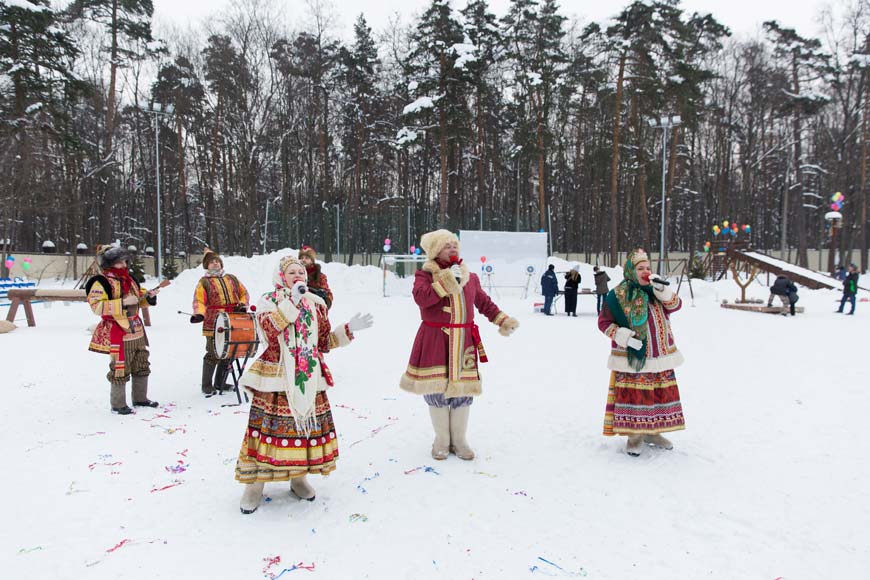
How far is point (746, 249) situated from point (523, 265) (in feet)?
34.0

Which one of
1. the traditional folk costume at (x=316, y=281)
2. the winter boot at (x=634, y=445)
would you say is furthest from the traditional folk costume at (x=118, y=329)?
the winter boot at (x=634, y=445)

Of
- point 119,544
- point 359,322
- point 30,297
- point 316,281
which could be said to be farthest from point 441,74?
point 119,544

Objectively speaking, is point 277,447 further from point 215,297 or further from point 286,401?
point 215,297

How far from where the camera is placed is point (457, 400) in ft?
13.5

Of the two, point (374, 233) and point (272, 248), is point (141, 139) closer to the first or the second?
point (272, 248)

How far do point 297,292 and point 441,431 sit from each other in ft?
5.71

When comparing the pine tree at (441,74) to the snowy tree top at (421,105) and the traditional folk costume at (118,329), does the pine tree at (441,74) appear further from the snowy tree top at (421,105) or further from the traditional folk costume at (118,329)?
the traditional folk costume at (118,329)

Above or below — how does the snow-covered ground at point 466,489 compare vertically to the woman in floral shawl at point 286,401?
below

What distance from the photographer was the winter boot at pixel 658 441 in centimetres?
437

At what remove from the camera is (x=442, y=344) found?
4.00 metres

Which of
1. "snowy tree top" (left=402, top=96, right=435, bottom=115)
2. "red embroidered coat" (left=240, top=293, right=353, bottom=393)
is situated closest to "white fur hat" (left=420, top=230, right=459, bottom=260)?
"red embroidered coat" (left=240, top=293, right=353, bottom=393)

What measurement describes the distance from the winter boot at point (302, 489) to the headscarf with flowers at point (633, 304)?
250 centimetres

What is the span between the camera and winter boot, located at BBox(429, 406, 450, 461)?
4.17 meters

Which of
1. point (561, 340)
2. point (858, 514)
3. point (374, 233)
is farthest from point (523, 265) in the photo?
point (858, 514)
